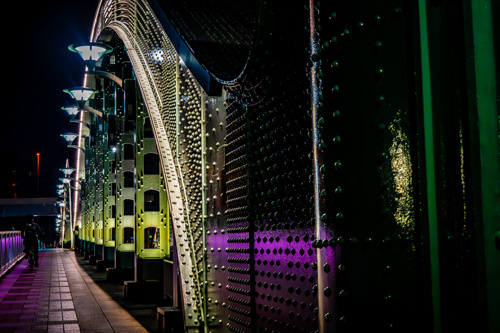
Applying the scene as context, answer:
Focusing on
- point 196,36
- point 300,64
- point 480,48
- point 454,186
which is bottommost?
point 454,186

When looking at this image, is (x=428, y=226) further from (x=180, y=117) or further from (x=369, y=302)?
(x=180, y=117)

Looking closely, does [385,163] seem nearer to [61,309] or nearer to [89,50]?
[61,309]

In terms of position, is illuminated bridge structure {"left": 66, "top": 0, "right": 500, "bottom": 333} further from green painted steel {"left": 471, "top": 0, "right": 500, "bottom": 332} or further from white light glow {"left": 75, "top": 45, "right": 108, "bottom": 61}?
white light glow {"left": 75, "top": 45, "right": 108, "bottom": 61}

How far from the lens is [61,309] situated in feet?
37.6

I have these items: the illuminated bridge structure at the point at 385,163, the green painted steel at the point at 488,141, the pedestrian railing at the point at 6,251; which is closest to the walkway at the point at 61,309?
the pedestrian railing at the point at 6,251

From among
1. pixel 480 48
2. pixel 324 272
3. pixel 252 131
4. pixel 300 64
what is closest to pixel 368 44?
pixel 480 48

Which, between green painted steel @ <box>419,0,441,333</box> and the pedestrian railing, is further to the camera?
the pedestrian railing

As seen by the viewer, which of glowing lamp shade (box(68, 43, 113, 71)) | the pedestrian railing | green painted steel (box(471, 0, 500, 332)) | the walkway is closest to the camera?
green painted steel (box(471, 0, 500, 332))

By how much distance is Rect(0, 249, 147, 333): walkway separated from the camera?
9.14 meters

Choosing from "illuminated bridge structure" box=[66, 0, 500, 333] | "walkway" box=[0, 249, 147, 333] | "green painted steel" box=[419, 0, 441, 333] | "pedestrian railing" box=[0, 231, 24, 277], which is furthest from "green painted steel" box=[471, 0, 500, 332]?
"pedestrian railing" box=[0, 231, 24, 277]

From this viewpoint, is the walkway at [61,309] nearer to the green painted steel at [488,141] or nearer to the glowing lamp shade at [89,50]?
the glowing lamp shade at [89,50]

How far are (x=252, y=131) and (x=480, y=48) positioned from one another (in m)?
2.49

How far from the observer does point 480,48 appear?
1.59 m

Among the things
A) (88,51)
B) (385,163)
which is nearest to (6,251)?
(88,51)
